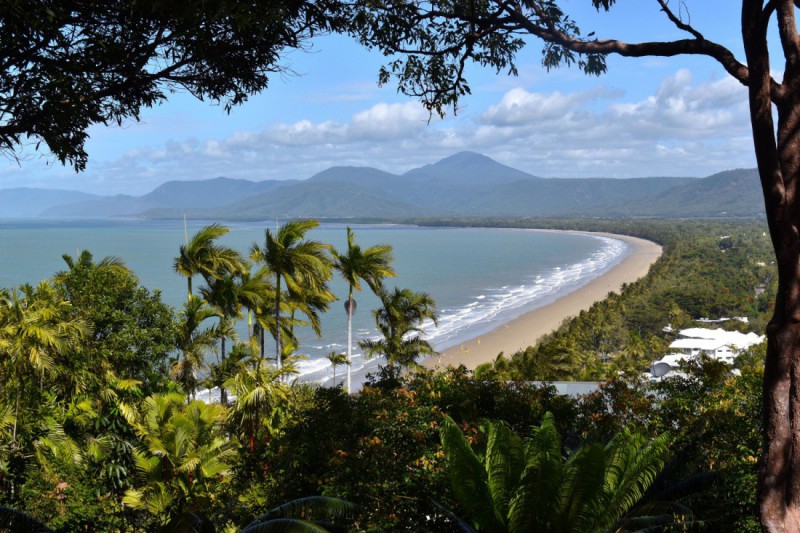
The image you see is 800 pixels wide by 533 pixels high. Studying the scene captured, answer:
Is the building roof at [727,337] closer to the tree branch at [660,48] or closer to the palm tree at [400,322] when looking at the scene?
the palm tree at [400,322]

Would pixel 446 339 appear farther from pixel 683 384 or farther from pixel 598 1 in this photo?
pixel 598 1

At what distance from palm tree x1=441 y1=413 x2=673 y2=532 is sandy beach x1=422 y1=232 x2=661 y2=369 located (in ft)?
42.9

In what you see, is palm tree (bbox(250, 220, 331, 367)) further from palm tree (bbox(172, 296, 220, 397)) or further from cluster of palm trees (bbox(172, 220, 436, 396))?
palm tree (bbox(172, 296, 220, 397))

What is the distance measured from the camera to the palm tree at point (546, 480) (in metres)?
5.12

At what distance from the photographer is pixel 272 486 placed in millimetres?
7406

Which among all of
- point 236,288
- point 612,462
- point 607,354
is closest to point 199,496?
point 612,462

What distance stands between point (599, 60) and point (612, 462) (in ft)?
12.6

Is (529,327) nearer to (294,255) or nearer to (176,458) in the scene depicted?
(294,255)

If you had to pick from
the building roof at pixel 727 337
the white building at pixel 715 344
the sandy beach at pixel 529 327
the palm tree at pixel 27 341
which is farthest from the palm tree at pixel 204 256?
the building roof at pixel 727 337

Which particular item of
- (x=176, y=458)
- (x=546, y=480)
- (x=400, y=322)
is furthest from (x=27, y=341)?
(x=400, y=322)

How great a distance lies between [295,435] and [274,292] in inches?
583

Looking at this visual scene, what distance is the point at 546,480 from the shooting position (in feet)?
16.7

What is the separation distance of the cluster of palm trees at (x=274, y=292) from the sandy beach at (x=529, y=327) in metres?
2.84

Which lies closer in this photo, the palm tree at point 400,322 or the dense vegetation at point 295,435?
the dense vegetation at point 295,435
